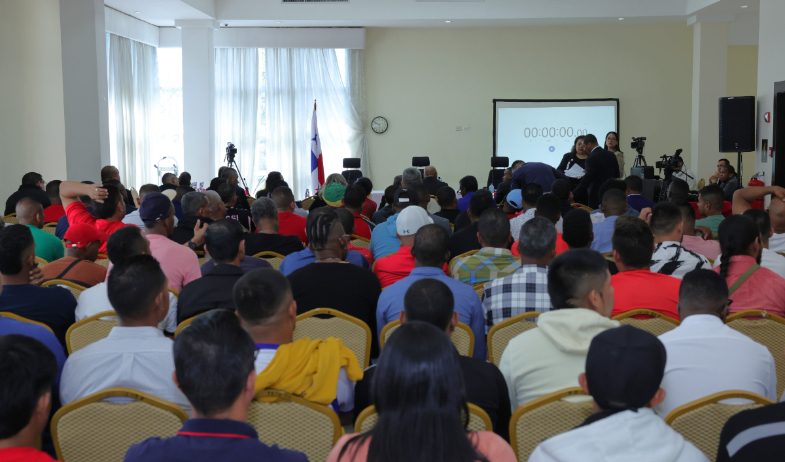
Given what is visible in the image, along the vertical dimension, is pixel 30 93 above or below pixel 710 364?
above

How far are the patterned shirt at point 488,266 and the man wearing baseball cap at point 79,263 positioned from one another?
81.2 inches

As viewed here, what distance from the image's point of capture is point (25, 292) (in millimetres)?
2979

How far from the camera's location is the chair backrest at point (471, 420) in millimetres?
1819

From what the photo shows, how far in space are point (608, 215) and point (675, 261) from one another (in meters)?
1.84

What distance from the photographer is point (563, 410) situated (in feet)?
6.21

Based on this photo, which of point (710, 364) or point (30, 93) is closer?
point (710, 364)

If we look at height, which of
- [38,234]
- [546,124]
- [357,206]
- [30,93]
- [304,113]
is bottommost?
[38,234]

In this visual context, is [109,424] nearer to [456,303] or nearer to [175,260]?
[456,303]

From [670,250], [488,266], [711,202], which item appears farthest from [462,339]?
[711,202]

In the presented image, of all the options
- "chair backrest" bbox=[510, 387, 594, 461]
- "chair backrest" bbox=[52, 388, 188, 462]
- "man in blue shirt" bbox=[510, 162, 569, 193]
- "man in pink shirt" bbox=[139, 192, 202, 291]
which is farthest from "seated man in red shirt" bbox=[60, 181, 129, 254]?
"man in blue shirt" bbox=[510, 162, 569, 193]

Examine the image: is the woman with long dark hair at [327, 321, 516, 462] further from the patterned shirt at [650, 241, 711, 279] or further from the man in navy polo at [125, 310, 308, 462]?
the patterned shirt at [650, 241, 711, 279]

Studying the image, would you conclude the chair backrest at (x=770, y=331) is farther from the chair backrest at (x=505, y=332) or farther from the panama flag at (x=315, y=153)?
the panama flag at (x=315, y=153)

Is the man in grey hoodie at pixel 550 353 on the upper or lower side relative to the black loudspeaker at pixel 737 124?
lower

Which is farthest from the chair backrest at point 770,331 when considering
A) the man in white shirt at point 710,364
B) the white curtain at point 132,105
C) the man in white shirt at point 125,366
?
the white curtain at point 132,105
